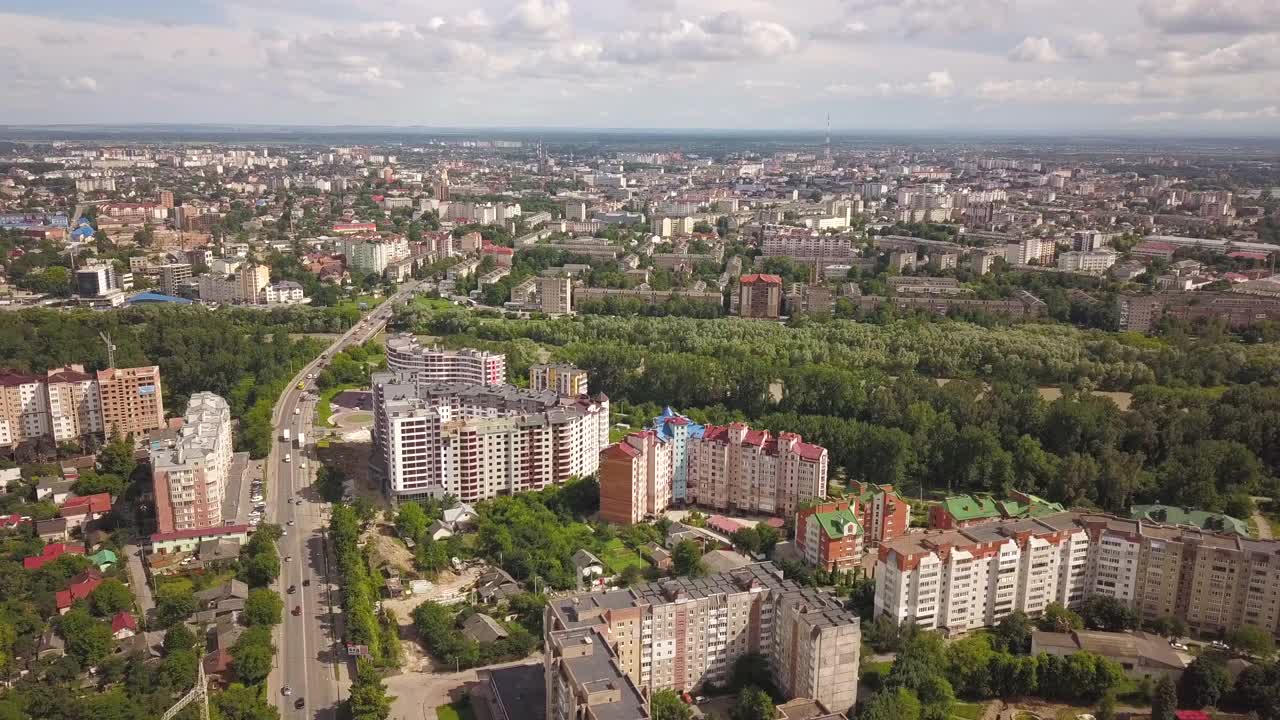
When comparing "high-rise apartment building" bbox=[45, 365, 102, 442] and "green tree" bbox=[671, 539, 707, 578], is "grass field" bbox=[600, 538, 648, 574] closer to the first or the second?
"green tree" bbox=[671, 539, 707, 578]

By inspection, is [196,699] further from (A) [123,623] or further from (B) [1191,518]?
(B) [1191,518]

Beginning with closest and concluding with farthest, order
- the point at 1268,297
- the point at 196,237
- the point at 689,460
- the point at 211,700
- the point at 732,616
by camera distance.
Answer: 1. the point at 211,700
2. the point at 732,616
3. the point at 689,460
4. the point at 1268,297
5. the point at 196,237

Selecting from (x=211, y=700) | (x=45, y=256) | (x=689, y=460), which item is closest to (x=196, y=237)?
(x=45, y=256)

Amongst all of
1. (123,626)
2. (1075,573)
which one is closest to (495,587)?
(123,626)

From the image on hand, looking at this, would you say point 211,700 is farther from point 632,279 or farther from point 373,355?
point 632,279

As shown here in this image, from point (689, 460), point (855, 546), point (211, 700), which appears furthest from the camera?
point (689, 460)

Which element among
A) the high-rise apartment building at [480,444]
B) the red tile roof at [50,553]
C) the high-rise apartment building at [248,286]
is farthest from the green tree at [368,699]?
the high-rise apartment building at [248,286]
